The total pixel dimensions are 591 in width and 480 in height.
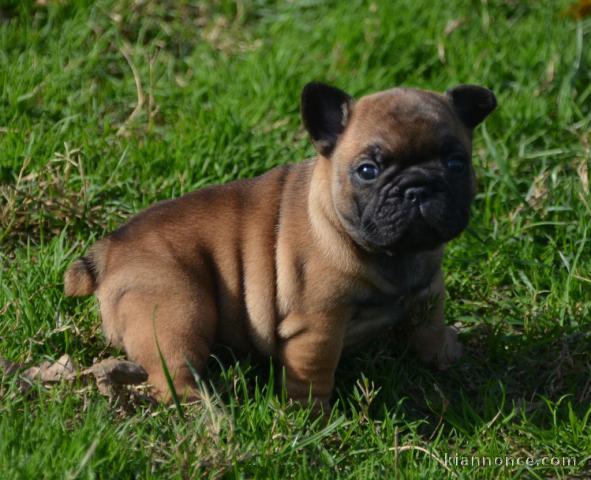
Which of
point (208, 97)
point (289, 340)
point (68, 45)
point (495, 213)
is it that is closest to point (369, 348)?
point (289, 340)

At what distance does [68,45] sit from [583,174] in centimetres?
364

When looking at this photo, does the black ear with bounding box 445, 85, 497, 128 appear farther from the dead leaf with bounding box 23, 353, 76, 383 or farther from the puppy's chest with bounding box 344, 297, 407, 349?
the dead leaf with bounding box 23, 353, 76, 383

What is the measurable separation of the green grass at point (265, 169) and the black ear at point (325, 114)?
1163mm

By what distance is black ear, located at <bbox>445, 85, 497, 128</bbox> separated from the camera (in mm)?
5152

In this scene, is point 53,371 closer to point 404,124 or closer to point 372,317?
point 372,317

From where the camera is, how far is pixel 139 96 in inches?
283

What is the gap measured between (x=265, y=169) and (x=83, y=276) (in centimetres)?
181

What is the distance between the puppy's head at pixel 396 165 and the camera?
4727 mm

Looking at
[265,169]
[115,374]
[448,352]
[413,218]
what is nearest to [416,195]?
[413,218]

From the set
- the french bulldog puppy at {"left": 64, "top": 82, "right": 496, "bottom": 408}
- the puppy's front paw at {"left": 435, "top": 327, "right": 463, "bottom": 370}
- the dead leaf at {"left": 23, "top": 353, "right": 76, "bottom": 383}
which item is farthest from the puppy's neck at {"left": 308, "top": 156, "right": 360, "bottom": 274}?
the dead leaf at {"left": 23, "top": 353, "right": 76, "bottom": 383}

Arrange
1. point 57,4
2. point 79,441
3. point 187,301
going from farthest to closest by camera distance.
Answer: point 57,4
point 187,301
point 79,441

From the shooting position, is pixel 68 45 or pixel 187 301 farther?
pixel 68 45

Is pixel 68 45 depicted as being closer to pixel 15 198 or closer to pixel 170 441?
pixel 15 198

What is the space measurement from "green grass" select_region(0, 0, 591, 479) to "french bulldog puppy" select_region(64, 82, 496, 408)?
0.24m
